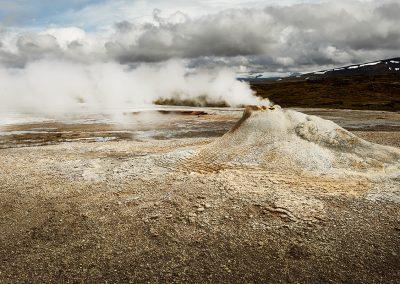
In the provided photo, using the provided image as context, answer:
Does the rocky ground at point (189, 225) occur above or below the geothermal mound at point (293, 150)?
below

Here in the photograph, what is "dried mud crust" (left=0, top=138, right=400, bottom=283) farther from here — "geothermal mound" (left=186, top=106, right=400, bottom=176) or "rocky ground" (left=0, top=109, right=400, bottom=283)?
"geothermal mound" (left=186, top=106, right=400, bottom=176)

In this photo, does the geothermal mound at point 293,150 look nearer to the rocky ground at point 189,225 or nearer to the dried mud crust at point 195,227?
the rocky ground at point 189,225

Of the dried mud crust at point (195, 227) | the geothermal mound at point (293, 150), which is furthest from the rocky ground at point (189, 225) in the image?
the geothermal mound at point (293, 150)

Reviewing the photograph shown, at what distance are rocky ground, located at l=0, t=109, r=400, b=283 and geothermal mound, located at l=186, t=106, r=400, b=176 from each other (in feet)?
2.75

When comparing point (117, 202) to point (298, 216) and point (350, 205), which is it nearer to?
point (298, 216)

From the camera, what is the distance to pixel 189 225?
11453 millimetres

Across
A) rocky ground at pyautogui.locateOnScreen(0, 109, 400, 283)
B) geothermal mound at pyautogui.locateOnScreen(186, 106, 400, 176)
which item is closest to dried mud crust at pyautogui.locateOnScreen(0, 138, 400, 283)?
rocky ground at pyautogui.locateOnScreen(0, 109, 400, 283)

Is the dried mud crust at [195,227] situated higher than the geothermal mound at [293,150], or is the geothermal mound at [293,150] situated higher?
the geothermal mound at [293,150]

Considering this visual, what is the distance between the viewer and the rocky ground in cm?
914

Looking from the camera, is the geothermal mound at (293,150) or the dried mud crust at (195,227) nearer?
the dried mud crust at (195,227)

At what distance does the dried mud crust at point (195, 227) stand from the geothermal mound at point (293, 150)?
995 mm

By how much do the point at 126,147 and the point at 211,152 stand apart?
6.81 m

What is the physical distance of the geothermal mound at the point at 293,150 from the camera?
1603 cm

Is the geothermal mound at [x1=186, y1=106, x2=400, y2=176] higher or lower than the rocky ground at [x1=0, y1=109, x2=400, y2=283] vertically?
higher
